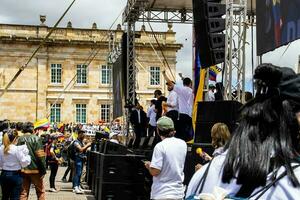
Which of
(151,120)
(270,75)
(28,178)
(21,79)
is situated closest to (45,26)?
(21,79)

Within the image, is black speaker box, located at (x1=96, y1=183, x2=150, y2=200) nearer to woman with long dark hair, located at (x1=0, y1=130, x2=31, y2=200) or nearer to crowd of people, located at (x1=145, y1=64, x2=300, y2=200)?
woman with long dark hair, located at (x1=0, y1=130, x2=31, y2=200)

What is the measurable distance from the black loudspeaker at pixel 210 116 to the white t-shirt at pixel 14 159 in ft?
9.19

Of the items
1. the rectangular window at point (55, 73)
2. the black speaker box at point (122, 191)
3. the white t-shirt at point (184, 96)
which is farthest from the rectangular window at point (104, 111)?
the black speaker box at point (122, 191)

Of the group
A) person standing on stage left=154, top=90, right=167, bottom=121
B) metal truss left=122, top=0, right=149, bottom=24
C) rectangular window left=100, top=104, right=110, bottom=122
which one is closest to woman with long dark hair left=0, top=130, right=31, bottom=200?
Answer: person standing on stage left=154, top=90, right=167, bottom=121

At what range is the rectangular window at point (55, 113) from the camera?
2255 inches

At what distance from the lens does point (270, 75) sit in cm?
216

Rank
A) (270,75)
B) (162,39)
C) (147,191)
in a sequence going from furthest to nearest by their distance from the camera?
(162,39)
(147,191)
(270,75)

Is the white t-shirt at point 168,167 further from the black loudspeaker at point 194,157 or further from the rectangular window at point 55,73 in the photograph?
the rectangular window at point 55,73

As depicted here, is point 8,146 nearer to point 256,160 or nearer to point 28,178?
point 28,178

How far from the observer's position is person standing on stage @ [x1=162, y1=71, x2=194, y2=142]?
43.4 ft

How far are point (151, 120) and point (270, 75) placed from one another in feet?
46.3

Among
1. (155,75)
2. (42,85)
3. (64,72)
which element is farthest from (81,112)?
(155,75)

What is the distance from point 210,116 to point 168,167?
2865mm

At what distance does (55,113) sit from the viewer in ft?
190
